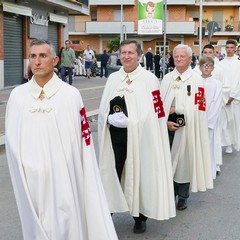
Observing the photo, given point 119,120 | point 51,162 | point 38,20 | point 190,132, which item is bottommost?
point 190,132

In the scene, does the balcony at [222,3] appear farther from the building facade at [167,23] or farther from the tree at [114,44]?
the tree at [114,44]

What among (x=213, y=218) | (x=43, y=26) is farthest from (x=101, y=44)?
(x=213, y=218)

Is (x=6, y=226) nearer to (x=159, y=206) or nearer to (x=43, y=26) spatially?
(x=159, y=206)

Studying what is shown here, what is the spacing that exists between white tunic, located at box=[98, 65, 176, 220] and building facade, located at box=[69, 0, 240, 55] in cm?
5182

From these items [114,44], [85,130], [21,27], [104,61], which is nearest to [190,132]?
[85,130]

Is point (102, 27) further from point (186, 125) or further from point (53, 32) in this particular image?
point (186, 125)

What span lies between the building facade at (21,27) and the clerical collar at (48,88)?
16.3 metres

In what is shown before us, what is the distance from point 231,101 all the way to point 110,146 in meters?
4.99

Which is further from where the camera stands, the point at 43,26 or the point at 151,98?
the point at 43,26

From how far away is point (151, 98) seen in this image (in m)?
5.07

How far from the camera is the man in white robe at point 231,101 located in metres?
9.48

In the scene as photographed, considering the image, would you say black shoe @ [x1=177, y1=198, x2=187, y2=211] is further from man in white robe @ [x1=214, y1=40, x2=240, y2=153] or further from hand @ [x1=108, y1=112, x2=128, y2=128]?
man in white robe @ [x1=214, y1=40, x2=240, y2=153]

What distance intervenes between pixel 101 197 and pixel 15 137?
2.57ft

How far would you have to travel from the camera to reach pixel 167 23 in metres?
56.2
